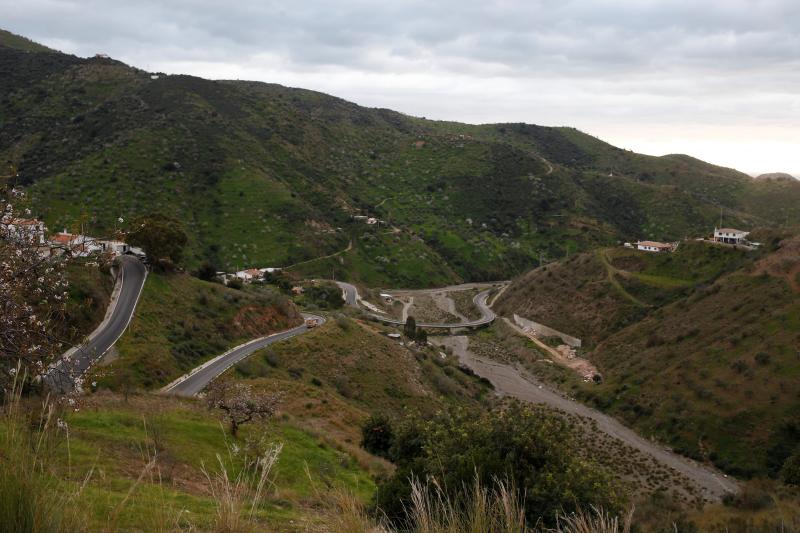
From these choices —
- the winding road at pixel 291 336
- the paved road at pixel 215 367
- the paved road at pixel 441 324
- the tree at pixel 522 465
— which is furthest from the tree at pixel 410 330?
the tree at pixel 522 465

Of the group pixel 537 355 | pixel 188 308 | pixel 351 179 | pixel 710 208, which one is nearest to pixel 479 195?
pixel 351 179

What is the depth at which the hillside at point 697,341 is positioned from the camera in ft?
110

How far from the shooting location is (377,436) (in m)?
22.4

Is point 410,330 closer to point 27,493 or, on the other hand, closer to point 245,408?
point 245,408

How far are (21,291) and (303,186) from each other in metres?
91.1

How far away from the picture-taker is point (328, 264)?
259 feet

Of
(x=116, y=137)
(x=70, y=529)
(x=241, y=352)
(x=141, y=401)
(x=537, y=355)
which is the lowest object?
(x=537, y=355)

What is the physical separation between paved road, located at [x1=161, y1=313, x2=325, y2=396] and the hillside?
24.4 metres

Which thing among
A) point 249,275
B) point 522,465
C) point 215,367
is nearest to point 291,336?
point 215,367

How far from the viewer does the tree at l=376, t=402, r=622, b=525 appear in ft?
34.2

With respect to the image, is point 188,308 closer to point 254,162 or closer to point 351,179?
point 254,162

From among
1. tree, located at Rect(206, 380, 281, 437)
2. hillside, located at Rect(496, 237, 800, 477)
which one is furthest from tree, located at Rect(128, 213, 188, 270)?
hillside, located at Rect(496, 237, 800, 477)

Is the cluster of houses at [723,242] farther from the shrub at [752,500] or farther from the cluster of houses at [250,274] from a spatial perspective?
the cluster of houses at [250,274]

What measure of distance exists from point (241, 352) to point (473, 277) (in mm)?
64387
